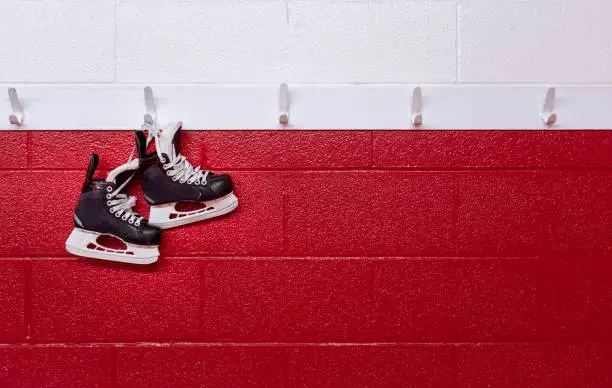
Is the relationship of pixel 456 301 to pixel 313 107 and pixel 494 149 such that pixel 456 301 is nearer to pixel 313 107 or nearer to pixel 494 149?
pixel 494 149

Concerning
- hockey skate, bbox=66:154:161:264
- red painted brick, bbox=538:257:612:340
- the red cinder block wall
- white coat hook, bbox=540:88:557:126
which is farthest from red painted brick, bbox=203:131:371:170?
red painted brick, bbox=538:257:612:340

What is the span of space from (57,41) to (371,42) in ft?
3.14

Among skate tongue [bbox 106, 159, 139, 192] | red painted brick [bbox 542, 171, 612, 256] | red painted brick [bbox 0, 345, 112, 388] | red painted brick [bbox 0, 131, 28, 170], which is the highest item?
red painted brick [bbox 0, 131, 28, 170]

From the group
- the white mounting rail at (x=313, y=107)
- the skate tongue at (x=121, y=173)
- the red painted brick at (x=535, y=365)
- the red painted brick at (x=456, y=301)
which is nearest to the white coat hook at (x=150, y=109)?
the white mounting rail at (x=313, y=107)

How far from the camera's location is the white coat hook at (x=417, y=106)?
52.1 inches

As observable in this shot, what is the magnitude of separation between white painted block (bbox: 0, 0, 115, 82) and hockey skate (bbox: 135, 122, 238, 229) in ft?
0.89

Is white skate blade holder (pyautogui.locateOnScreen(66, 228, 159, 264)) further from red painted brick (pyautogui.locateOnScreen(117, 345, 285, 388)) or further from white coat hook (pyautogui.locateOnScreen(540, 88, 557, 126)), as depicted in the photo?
white coat hook (pyautogui.locateOnScreen(540, 88, 557, 126))

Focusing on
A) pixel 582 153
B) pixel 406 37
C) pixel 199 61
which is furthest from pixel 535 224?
pixel 199 61

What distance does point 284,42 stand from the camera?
1.39 meters

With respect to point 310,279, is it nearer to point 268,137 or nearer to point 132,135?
point 268,137

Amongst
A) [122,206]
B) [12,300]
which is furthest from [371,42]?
[12,300]

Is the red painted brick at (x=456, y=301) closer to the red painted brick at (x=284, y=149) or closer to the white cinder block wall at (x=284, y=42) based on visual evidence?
the red painted brick at (x=284, y=149)

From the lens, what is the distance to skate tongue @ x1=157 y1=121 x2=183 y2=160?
132 centimetres

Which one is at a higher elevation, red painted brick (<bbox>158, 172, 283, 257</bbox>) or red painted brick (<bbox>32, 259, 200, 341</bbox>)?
red painted brick (<bbox>158, 172, 283, 257</bbox>)
